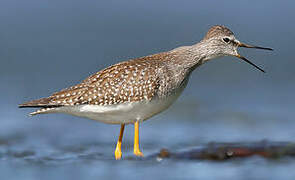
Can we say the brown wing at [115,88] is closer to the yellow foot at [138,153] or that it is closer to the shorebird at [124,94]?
the shorebird at [124,94]

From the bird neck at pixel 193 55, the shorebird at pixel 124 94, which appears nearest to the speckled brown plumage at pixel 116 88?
the shorebird at pixel 124 94

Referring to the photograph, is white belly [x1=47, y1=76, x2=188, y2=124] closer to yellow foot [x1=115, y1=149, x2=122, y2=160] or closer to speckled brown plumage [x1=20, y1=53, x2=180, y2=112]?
speckled brown plumage [x1=20, y1=53, x2=180, y2=112]

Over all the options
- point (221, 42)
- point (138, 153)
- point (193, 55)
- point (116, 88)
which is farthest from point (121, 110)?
point (221, 42)

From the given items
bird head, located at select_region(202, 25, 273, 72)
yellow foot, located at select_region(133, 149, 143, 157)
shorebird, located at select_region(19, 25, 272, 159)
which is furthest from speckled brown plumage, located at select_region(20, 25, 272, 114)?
yellow foot, located at select_region(133, 149, 143, 157)

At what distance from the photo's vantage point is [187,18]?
78.6 feet

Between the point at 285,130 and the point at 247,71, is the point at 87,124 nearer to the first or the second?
the point at 285,130

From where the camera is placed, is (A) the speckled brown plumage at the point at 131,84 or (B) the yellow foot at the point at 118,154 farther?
(B) the yellow foot at the point at 118,154

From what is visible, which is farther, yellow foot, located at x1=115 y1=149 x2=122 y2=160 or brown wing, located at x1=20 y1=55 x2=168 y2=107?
yellow foot, located at x1=115 y1=149 x2=122 y2=160

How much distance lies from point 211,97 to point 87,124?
153 inches

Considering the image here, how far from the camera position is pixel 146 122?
15.5 meters

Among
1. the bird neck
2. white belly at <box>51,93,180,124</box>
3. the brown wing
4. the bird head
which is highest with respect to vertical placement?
the bird head

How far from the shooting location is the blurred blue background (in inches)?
421

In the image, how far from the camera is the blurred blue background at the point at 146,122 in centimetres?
1069

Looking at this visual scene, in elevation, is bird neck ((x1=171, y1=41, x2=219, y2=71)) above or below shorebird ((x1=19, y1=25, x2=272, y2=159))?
above
